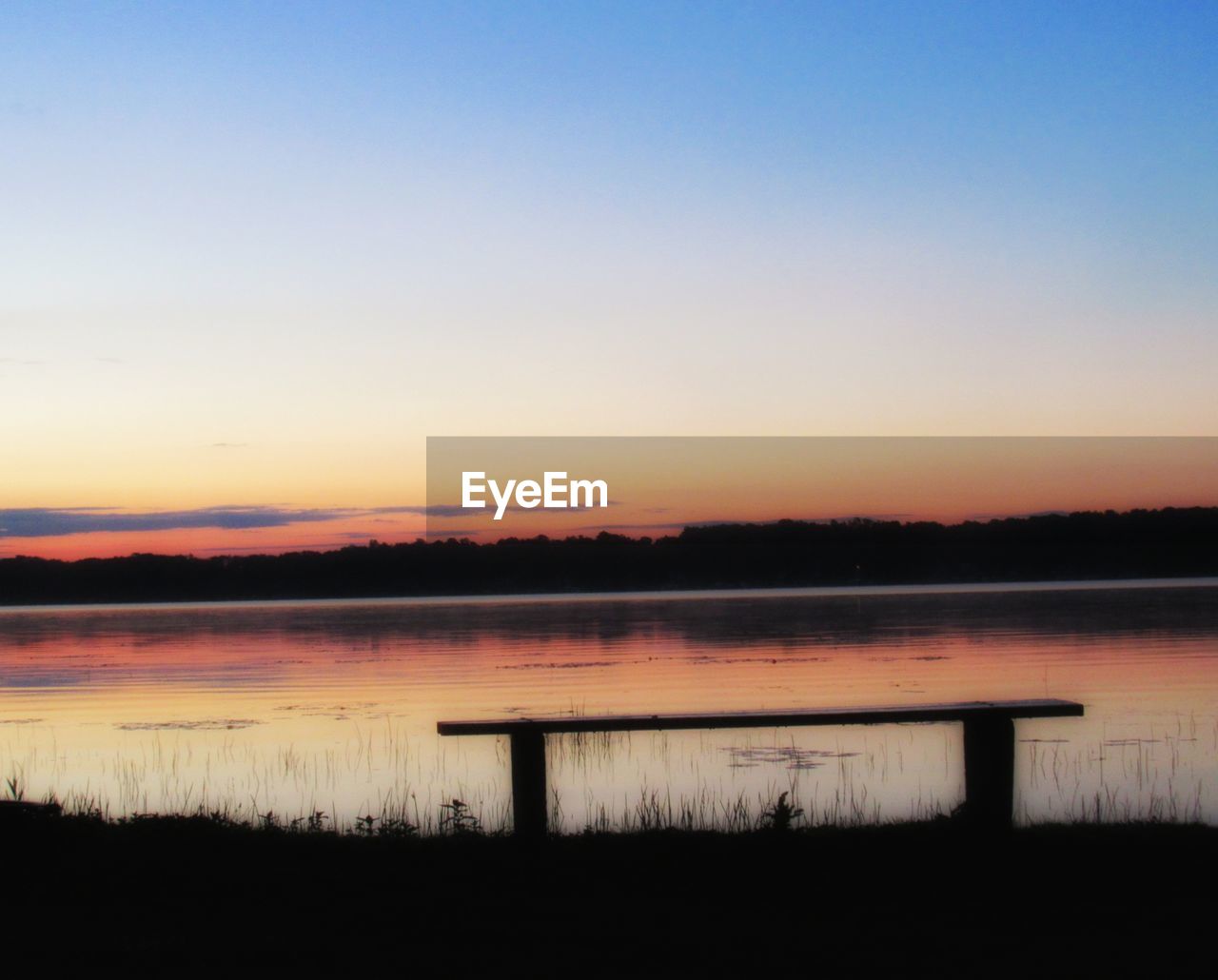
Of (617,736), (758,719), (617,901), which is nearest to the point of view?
(617,901)

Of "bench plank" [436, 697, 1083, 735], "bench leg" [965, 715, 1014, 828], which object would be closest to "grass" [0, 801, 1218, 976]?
"bench leg" [965, 715, 1014, 828]

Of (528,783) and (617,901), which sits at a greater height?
(528,783)

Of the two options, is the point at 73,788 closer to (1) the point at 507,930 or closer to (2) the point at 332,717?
(2) the point at 332,717

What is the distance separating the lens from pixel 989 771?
7918mm

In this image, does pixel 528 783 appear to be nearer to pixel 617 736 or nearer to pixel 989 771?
pixel 989 771

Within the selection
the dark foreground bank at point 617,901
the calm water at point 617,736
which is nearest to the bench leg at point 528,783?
the dark foreground bank at point 617,901

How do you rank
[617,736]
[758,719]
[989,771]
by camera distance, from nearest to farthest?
[758,719] → [989,771] → [617,736]

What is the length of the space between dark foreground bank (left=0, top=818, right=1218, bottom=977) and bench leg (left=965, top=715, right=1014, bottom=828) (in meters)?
0.22

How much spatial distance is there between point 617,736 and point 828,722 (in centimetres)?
946

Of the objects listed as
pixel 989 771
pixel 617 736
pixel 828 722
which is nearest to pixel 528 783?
pixel 828 722

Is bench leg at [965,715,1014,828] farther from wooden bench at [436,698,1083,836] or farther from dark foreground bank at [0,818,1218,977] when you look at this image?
dark foreground bank at [0,818,1218,977]

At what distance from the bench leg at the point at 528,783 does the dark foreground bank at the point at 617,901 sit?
164 mm

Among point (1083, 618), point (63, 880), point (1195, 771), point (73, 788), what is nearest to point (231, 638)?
point (1083, 618)

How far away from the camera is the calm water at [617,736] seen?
1362 centimetres
